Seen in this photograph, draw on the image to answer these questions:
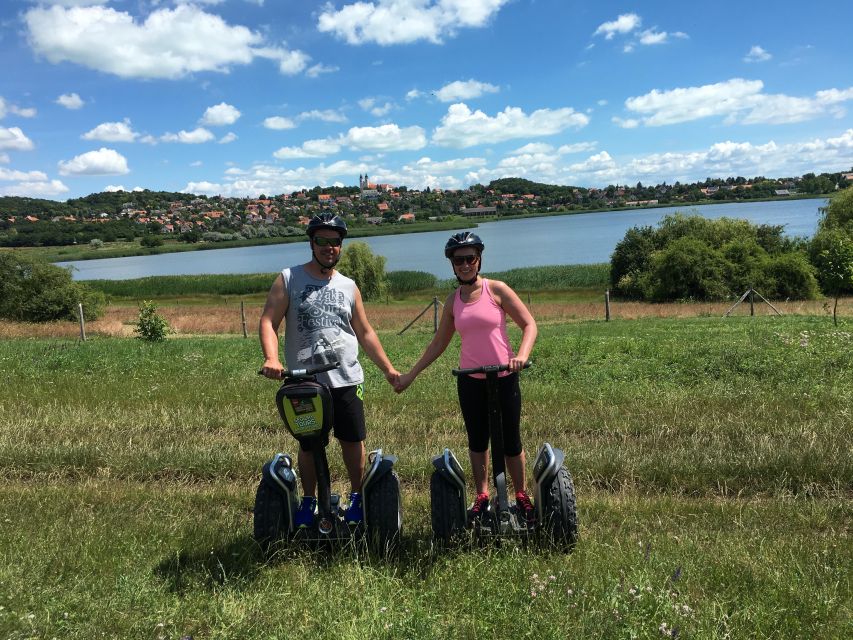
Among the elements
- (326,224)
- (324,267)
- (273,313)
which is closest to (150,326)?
(273,313)

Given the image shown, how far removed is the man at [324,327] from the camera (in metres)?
3.57

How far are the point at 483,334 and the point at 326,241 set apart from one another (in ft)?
3.79

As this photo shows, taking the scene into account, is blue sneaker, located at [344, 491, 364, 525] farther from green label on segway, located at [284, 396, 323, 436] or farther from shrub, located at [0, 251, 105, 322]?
shrub, located at [0, 251, 105, 322]

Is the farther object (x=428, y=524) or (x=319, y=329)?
(x=428, y=524)

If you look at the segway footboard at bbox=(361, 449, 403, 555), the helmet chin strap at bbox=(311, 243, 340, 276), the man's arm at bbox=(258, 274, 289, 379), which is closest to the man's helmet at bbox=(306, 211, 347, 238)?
the helmet chin strap at bbox=(311, 243, 340, 276)

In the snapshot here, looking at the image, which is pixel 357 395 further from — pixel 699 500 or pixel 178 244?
pixel 178 244

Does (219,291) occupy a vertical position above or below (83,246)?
below

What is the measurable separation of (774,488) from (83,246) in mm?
147592

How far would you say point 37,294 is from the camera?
3186 cm

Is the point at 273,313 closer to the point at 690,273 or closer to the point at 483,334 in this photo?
the point at 483,334

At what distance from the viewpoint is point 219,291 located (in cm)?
5472

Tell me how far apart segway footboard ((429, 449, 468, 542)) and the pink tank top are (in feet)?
2.07

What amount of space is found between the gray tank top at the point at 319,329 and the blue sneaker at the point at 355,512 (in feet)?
2.58

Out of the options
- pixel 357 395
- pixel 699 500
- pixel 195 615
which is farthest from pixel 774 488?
pixel 195 615
